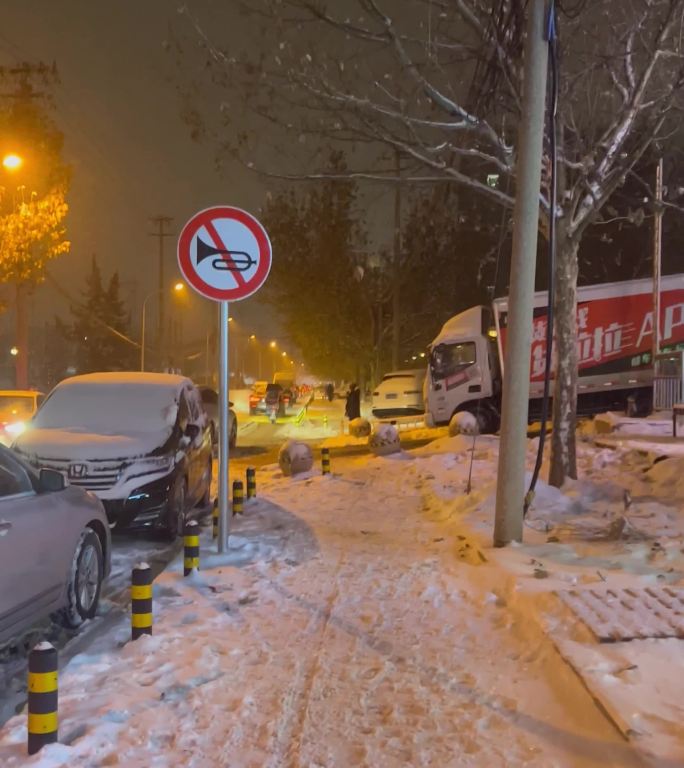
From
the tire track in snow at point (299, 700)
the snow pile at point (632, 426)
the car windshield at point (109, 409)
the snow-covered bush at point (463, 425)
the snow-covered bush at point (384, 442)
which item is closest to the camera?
the tire track in snow at point (299, 700)

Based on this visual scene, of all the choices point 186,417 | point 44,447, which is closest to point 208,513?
point 186,417

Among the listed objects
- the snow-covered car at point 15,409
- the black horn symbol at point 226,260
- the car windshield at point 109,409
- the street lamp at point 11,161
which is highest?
the street lamp at point 11,161

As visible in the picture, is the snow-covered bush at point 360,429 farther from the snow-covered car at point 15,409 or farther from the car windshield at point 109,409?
the car windshield at point 109,409

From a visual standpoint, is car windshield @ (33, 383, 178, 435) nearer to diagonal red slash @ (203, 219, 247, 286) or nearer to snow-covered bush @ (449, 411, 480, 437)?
diagonal red slash @ (203, 219, 247, 286)

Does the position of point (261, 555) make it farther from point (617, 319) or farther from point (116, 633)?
point (617, 319)

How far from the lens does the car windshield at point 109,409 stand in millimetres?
8859

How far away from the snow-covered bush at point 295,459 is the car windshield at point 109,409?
4421 mm

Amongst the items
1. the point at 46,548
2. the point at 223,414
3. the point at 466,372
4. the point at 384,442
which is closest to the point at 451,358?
the point at 466,372

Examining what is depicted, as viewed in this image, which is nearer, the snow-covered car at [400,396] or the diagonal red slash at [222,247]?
the diagonal red slash at [222,247]

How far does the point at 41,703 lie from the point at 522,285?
5179mm

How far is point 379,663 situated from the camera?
4641mm

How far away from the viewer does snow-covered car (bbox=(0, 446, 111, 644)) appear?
4.61 m

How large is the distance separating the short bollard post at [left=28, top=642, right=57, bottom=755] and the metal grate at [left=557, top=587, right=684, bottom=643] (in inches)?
118

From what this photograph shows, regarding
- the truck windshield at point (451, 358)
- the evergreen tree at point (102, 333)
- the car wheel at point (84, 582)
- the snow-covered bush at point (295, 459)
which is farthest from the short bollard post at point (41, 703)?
the evergreen tree at point (102, 333)
